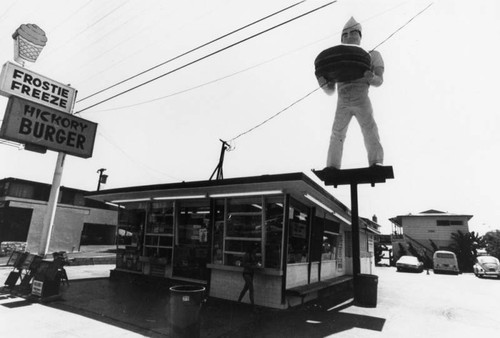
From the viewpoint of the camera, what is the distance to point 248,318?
23.9 feet

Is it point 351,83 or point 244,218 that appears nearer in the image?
point 351,83

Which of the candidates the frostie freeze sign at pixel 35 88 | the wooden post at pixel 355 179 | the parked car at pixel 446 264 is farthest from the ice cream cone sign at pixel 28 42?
the parked car at pixel 446 264

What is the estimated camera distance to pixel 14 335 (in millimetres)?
5516

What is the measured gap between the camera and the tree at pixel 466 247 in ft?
95.6

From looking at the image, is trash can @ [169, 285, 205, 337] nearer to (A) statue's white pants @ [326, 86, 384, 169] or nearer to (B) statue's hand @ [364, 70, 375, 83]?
(A) statue's white pants @ [326, 86, 384, 169]

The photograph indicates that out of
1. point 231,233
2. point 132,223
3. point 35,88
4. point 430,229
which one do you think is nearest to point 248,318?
point 231,233

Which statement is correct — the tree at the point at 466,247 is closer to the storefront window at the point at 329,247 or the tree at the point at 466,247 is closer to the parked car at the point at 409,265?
the parked car at the point at 409,265

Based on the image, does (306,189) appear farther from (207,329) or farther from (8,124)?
(8,124)

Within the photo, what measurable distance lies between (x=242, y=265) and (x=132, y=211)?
616 cm

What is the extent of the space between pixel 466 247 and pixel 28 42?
123 feet

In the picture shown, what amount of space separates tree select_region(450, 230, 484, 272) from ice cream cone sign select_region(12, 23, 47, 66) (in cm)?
3672

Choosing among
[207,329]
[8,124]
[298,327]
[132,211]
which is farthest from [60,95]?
[298,327]

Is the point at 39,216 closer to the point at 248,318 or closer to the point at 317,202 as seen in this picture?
the point at 248,318

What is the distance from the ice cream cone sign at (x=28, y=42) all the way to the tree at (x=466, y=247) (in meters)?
36.7
